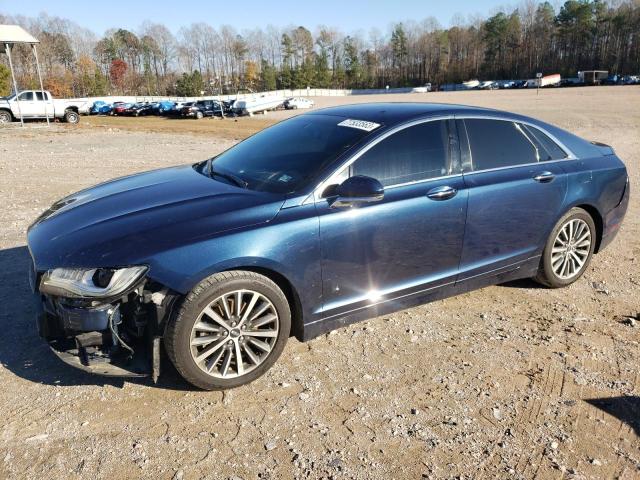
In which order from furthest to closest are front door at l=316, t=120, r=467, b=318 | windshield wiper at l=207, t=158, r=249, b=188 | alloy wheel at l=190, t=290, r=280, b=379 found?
windshield wiper at l=207, t=158, r=249, b=188
front door at l=316, t=120, r=467, b=318
alloy wheel at l=190, t=290, r=280, b=379

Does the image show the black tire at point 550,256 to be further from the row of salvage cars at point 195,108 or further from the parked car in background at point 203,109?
the parked car in background at point 203,109

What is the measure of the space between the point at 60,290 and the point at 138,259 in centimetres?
49

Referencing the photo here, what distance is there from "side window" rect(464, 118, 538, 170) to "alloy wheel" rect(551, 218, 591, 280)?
0.77m

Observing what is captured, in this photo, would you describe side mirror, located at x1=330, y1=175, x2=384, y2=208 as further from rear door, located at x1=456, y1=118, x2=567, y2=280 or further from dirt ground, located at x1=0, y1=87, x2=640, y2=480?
dirt ground, located at x1=0, y1=87, x2=640, y2=480

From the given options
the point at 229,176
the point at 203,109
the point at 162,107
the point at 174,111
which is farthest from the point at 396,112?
the point at 162,107

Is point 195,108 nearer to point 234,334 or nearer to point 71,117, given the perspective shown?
point 71,117

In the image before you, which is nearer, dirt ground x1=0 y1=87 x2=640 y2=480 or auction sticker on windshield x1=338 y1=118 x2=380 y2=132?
dirt ground x1=0 y1=87 x2=640 y2=480

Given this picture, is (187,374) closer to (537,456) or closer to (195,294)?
(195,294)

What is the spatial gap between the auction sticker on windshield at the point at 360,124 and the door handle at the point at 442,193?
0.63 metres

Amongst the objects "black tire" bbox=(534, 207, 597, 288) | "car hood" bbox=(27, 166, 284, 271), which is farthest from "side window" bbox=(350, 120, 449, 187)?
"black tire" bbox=(534, 207, 597, 288)

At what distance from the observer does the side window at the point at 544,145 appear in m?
4.43

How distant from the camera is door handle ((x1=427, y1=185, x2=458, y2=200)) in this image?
3.71 meters

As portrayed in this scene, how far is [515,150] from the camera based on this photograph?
4.29 meters

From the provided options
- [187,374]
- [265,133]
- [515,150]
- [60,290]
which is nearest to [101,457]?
[187,374]
